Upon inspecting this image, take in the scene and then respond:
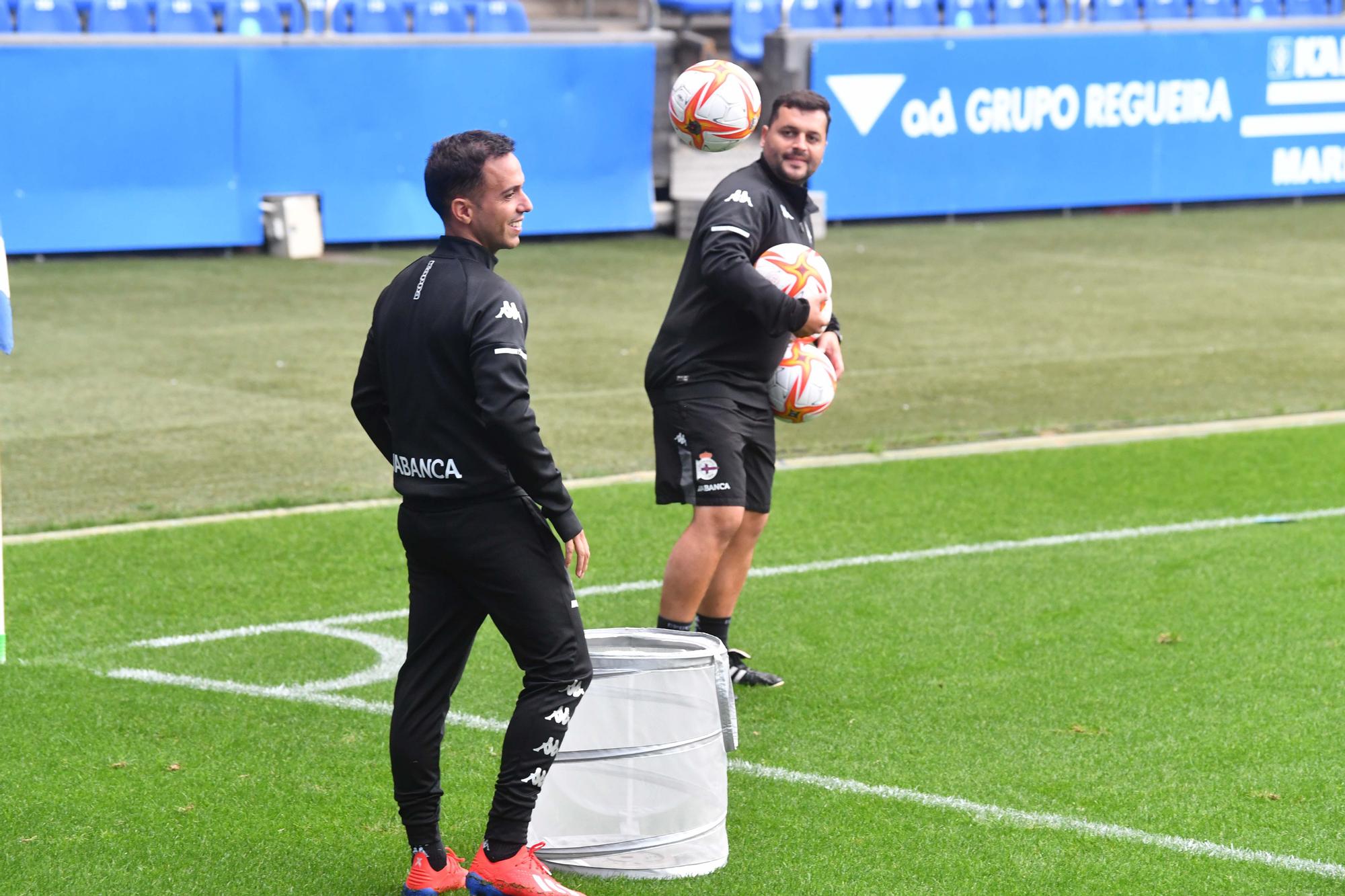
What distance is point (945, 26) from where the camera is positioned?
76.2ft

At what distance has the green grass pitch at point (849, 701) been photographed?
16.1ft

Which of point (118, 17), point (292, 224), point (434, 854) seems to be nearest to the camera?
point (434, 854)

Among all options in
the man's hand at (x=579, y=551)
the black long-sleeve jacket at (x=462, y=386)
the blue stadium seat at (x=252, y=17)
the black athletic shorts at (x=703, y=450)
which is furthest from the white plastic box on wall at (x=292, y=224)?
the man's hand at (x=579, y=551)

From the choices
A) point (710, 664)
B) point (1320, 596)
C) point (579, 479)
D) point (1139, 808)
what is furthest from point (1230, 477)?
point (710, 664)

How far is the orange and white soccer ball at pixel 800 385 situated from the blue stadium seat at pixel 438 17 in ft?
49.9

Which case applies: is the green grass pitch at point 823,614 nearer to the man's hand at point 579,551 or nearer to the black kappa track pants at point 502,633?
the black kappa track pants at point 502,633

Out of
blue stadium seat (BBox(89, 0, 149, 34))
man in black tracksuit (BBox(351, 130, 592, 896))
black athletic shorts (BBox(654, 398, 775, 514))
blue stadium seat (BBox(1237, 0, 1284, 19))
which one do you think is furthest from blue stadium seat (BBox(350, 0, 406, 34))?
man in black tracksuit (BBox(351, 130, 592, 896))

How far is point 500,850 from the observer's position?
14.8 feet

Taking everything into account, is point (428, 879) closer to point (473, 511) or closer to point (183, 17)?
point (473, 511)

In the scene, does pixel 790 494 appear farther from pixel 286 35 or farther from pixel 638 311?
pixel 286 35

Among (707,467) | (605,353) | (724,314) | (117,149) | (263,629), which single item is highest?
(724,314)

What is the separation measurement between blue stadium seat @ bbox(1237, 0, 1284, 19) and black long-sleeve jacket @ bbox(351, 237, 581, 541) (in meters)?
23.6

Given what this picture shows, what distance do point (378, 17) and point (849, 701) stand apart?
1567 centimetres

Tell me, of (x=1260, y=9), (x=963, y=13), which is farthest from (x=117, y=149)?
(x=1260, y=9)
